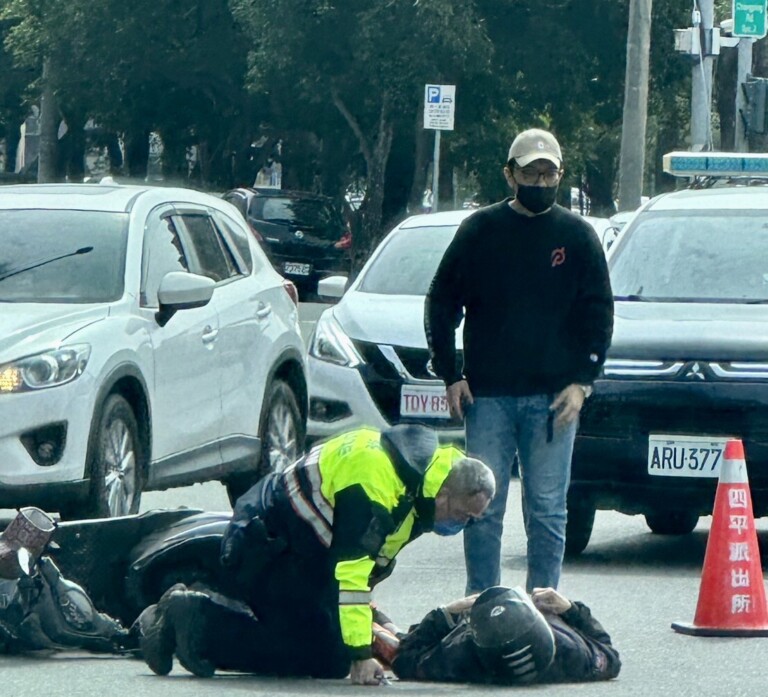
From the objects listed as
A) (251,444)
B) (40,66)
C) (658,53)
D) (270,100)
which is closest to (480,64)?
(658,53)

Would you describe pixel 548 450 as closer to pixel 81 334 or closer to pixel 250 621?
pixel 250 621

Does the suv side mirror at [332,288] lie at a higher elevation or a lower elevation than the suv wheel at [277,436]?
higher

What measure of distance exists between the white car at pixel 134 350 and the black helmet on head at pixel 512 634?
2.58 meters

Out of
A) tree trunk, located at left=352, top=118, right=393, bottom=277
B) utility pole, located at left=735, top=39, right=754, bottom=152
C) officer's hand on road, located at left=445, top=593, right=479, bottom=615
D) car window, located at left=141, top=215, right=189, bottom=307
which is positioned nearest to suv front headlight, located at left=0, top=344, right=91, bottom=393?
car window, located at left=141, top=215, right=189, bottom=307

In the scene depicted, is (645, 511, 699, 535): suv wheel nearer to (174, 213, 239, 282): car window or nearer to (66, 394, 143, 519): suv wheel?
(174, 213, 239, 282): car window

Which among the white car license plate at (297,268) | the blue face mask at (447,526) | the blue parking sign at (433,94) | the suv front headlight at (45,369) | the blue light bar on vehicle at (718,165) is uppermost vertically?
the blue light bar on vehicle at (718,165)

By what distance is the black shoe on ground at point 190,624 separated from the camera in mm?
6742

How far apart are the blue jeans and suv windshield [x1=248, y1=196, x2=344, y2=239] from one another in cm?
2450

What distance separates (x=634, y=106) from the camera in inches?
1022

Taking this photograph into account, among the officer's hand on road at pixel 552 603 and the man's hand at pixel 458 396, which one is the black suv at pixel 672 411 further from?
the officer's hand on road at pixel 552 603

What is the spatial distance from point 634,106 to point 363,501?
20037mm

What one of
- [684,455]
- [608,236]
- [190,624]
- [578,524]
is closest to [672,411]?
[684,455]

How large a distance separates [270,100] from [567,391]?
4013cm

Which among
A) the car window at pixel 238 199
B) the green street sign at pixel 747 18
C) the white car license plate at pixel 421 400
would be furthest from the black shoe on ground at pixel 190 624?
the car window at pixel 238 199
